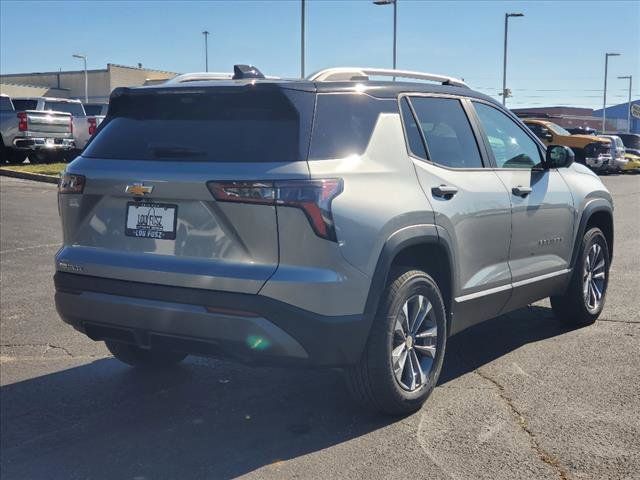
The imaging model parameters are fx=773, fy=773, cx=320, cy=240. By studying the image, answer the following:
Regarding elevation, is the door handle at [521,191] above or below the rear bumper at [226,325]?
above

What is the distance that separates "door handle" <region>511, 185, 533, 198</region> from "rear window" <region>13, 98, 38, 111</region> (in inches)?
783

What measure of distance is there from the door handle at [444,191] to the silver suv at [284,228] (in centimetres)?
3

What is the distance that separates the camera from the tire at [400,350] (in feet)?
13.0

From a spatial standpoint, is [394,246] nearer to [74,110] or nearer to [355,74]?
[355,74]

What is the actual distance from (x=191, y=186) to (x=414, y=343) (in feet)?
4.99

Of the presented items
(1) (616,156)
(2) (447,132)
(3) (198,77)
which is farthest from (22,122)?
(1) (616,156)

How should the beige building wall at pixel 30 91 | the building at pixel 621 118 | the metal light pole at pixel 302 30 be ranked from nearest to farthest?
the metal light pole at pixel 302 30 < the beige building wall at pixel 30 91 < the building at pixel 621 118

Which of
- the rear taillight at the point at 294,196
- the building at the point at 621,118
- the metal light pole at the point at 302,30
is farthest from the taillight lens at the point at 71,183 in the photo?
the building at the point at 621,118

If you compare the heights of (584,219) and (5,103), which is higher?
(5,103)

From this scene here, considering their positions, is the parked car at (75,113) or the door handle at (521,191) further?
the parked car at (75,113)

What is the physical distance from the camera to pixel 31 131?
21.0 meters

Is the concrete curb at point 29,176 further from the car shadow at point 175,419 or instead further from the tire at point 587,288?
the tire at point 587,288

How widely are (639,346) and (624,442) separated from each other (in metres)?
1.87

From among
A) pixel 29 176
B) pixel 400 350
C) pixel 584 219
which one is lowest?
pixel 29 176
